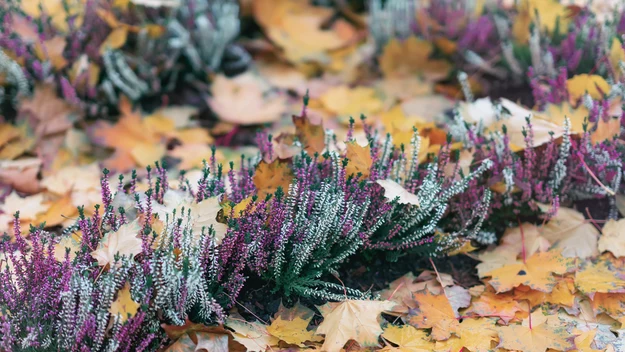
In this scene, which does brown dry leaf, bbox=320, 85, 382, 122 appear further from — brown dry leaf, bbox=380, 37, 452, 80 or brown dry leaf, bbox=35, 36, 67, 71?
brown dry leaf, bbox=35, 36, 67, 71

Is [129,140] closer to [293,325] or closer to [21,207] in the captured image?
[21,207]

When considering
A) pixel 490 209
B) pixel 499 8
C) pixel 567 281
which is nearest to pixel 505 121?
pixel 490 209

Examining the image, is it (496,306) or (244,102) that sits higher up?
(244,102)

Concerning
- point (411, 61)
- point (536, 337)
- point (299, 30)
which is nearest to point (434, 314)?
point (536, 337)

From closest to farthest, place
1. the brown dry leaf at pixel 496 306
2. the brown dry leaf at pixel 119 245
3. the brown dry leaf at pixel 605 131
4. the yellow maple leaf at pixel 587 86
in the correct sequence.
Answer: the brown dry leaf at pixel 119 245, the brown dry leaf at pixel 496 306, the brown dry leaf at pixel 605 131, the yellow maple leaf at pixel 587 86

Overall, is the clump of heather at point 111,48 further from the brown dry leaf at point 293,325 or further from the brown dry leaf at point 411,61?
the brown dry leaf at point 293,325

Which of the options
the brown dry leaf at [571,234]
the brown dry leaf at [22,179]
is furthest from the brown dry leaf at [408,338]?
the brown dry leaf at [22,179]
